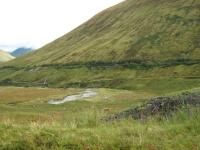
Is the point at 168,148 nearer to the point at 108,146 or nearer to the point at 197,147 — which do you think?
the point at 197,147

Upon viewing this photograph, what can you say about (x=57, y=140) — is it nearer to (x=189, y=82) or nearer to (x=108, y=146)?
(x=108, y=146)

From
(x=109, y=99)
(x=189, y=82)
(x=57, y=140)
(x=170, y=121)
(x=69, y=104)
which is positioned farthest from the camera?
(x=189, y=82)

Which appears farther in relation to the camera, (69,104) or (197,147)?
(69,104)

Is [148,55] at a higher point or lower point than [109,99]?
higher

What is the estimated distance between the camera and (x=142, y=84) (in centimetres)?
14750

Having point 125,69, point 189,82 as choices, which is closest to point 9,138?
point 189,82

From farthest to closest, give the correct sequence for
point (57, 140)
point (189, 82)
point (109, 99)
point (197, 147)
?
point (189, 82)
point (109, 99)
point (57, 140)
point (197, 147)

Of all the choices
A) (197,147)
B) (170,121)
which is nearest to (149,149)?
(197,147)

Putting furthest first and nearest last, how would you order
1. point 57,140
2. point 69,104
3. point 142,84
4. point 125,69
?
point 125,69
point 142,84
point 69,104
point 57,140

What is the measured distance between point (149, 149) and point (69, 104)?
70.3 meters

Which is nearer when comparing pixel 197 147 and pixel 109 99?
pixel 197 147

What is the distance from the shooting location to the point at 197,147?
1045 centimetres

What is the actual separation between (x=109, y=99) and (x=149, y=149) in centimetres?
7923

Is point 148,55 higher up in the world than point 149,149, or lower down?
higher up
